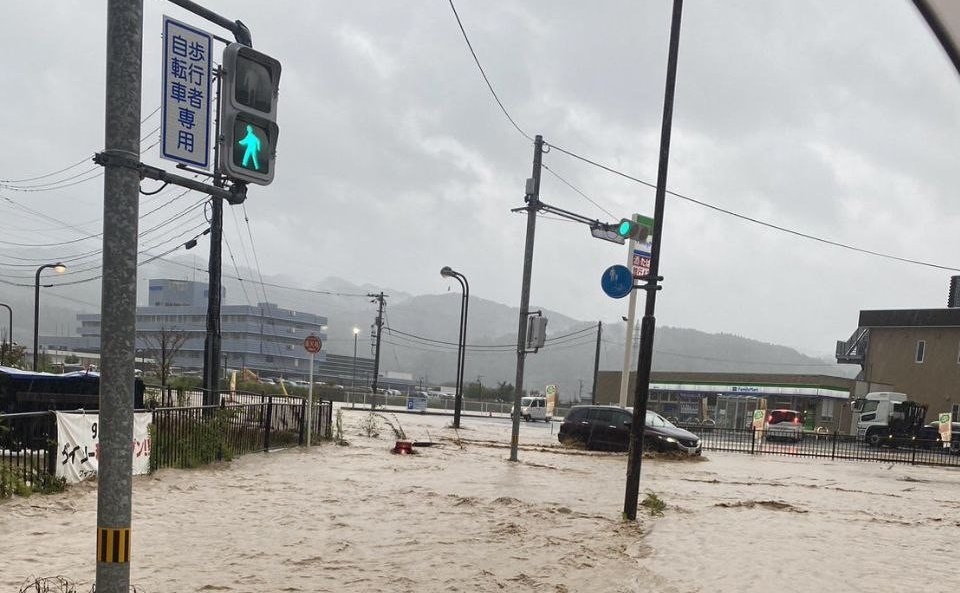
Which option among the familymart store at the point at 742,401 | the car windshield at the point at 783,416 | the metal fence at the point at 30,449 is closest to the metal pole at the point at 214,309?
the metal fence at the point at 30,449

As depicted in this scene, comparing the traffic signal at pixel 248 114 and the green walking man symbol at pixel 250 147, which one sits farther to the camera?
the green walking man symbol at pixel 250 147

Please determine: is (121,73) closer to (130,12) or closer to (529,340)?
(130,12)

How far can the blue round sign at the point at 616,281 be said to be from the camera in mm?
12812

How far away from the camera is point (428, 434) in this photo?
27250 millimetres

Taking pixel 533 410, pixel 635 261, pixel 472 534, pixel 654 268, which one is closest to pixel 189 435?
pixel 472 534

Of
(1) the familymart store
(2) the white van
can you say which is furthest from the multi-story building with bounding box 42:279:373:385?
(1) the familymart store

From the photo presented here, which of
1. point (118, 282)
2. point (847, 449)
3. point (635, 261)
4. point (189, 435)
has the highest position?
point (635, 261)

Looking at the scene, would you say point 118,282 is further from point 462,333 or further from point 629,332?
point 462,333

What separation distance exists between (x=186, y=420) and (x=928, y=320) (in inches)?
1893

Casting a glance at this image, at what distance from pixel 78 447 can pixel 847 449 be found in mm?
28625

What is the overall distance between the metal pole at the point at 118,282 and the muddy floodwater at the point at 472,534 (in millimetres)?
3149

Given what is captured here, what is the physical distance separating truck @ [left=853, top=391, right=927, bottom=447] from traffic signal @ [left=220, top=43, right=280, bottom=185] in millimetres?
35044

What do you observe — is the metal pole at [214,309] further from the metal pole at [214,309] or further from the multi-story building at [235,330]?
the multi-story building at [235,330]

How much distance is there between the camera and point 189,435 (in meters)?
13.4
